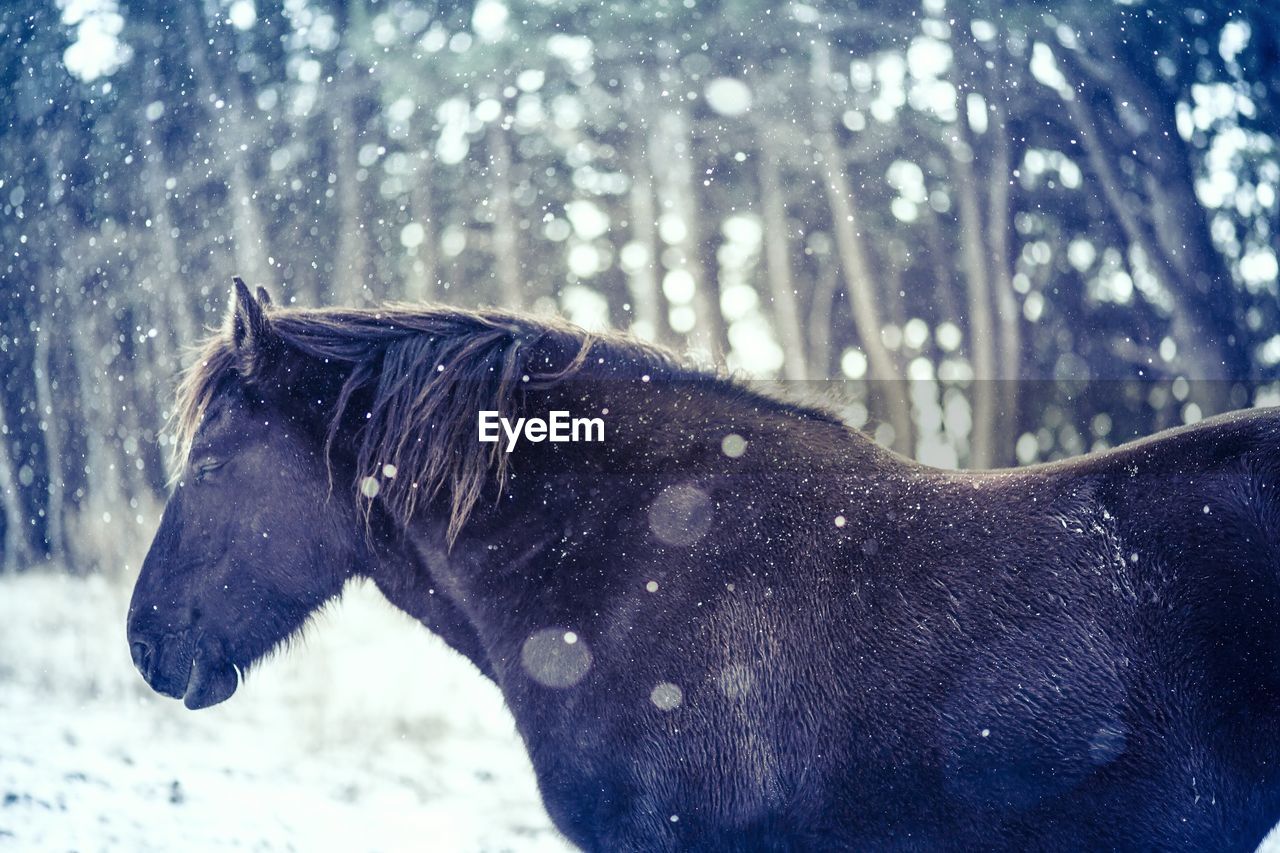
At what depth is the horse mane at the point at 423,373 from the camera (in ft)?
8.03

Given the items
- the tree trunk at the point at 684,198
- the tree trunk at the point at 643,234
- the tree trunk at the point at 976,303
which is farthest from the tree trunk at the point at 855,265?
the tree trunk at the point at 643,234

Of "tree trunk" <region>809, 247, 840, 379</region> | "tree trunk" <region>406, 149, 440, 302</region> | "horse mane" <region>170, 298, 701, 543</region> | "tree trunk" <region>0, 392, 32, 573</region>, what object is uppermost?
"horse mane" <region>170, 298, 701, 543</region>

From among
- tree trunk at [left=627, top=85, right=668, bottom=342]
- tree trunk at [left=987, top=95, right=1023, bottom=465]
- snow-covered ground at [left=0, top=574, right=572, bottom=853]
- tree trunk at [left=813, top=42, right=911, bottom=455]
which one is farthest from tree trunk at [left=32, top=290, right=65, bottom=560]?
tree trunk at [left=987, top=95, right=1023, bottom=465]

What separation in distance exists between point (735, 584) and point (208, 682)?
72.8 inches

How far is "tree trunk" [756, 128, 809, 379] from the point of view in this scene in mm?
9383

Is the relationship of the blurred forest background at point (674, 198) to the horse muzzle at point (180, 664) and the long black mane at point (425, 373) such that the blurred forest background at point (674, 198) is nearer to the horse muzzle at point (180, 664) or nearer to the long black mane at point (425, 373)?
the long black mane at point (425, 373)

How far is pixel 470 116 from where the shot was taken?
8.73m

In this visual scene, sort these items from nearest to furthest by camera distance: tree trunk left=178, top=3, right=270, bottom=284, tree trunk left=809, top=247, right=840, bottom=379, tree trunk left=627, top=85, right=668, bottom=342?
1. tree trunk left=178, top=3, right=270, bottom=284
2. tree trunk left=627, top=85, right=668, bottom=342
3. tree trunk left=809, top=247, right=840, bottom=379

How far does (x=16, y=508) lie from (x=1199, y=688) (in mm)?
10710

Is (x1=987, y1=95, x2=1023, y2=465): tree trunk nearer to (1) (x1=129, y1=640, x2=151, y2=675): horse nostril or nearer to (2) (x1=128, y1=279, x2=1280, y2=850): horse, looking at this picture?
(2) (x1=128, y1=279, x2=1280, y2=850): horse

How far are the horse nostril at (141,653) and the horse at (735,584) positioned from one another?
0.01 metres

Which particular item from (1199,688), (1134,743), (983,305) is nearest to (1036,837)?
(1134,743)

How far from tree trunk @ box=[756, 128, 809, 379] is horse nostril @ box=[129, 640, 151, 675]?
297 inches

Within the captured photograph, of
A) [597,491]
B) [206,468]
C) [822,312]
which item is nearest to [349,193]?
[822,312]
